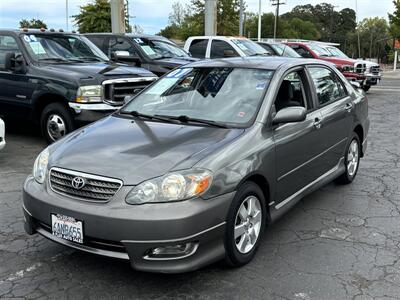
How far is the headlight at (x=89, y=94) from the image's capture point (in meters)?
7.29

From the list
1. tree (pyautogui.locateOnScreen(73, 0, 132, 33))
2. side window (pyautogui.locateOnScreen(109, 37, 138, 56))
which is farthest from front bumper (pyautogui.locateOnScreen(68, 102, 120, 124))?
tree (pyautogui.locateOnScreen(73, 0, 132, 33))

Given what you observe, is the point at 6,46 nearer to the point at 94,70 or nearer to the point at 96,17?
the point at 94,70

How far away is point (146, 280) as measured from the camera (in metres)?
3.55

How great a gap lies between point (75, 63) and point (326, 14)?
106m

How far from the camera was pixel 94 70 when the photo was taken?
7.74 metres

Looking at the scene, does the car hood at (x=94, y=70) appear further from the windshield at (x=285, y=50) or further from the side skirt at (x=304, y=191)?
the windshield at (x=285, y=50)

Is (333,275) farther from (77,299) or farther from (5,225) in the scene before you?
(5,225)

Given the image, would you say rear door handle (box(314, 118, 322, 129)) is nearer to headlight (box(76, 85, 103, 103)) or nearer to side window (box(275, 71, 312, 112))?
side window (box(275, 71, 312, 112))

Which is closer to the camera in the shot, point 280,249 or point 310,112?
point 280,249

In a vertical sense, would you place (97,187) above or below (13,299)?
above

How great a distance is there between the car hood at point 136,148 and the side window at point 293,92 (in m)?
0.88

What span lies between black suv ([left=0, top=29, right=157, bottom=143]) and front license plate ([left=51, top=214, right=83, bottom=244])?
4.04m

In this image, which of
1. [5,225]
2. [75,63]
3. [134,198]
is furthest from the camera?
[75,63]

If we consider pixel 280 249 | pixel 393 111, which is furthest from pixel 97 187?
pixel 393 111
